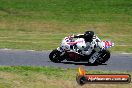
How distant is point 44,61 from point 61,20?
68.4 ft

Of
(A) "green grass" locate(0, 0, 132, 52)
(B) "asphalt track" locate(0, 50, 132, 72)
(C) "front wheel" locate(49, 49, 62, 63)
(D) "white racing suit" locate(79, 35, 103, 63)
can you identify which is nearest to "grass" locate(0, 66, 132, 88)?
(B) "asphalt track" locate(0, 50, 132, 72)

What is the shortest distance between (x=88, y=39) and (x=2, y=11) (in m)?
25.0

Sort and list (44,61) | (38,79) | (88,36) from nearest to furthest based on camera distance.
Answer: (38,79), (88,36), (44,61)

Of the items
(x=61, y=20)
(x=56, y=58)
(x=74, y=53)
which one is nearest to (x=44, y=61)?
(x=56, y=58)

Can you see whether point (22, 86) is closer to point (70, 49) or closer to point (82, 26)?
point (70, 49)

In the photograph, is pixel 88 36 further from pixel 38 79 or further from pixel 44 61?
pixel 38 79

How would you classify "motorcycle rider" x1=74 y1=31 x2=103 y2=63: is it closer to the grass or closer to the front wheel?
the front wheel

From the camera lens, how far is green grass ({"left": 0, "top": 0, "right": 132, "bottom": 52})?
3394 cm

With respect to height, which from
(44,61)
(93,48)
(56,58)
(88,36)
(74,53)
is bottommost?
(44,61)

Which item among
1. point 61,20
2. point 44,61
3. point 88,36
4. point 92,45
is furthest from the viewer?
point 61,20

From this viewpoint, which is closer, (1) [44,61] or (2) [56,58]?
(2) [56,58]

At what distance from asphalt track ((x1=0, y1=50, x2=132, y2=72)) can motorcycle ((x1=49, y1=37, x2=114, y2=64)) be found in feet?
0.79

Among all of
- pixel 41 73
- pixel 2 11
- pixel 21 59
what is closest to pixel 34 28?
pixel 2 11

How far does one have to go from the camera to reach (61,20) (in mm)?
42031
